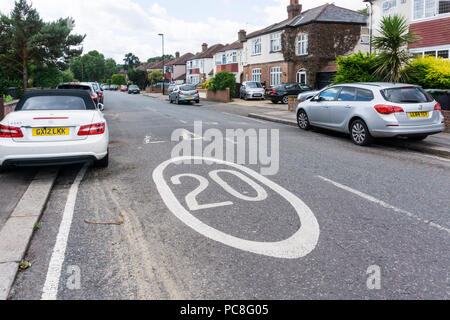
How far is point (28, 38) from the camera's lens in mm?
26984

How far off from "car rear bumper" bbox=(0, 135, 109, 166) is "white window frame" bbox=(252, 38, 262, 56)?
1460 inches

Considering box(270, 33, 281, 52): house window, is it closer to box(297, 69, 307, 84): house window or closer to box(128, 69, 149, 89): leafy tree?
box(297, 69, 307, 84): house window

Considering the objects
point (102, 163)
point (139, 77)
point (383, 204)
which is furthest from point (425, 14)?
point (139, 77)

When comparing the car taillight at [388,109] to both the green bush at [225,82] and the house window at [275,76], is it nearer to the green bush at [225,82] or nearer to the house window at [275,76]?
the green bush at [225,82]

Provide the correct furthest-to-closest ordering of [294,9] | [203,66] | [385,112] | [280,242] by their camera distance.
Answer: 1. [203,66]
2. [294,9]
3. [385,112]
4. [280,242]

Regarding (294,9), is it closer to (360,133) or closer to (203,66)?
(360,133)

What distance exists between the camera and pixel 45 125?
622 cm

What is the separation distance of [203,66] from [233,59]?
68.6 ft

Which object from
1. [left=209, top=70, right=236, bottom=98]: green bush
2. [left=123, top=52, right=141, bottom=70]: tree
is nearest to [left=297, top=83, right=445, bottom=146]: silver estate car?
[left=209, top=70, right=236, bottom=98]: green bush

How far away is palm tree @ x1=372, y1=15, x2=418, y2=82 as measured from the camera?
14.4 meters
